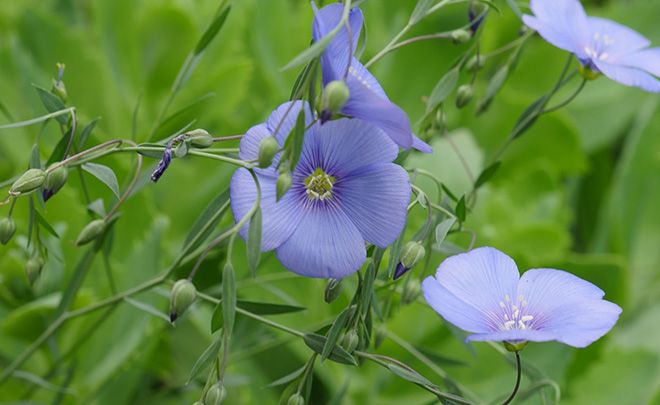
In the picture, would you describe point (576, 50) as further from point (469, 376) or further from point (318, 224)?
point (469, 376)

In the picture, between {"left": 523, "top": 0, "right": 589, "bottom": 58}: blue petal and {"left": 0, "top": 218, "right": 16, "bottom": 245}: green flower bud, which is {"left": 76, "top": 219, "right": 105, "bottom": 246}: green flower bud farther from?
{"left": 523, "top": 0, "right": 589, "bottom": 58}: blue petal

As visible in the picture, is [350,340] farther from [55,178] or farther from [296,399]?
[55,178]

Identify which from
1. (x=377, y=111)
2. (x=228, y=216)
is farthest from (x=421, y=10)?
(x=228, y=216)

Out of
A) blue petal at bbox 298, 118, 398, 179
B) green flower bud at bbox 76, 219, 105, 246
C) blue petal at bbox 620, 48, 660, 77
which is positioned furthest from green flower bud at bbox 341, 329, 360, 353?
blue petal at bbox 620, 48, 660, 77

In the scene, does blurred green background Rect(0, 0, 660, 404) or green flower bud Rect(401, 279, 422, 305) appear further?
blurred green background Rect(0, 0, 660, 404)

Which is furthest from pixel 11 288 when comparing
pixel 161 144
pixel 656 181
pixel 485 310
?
pixel 656 181
